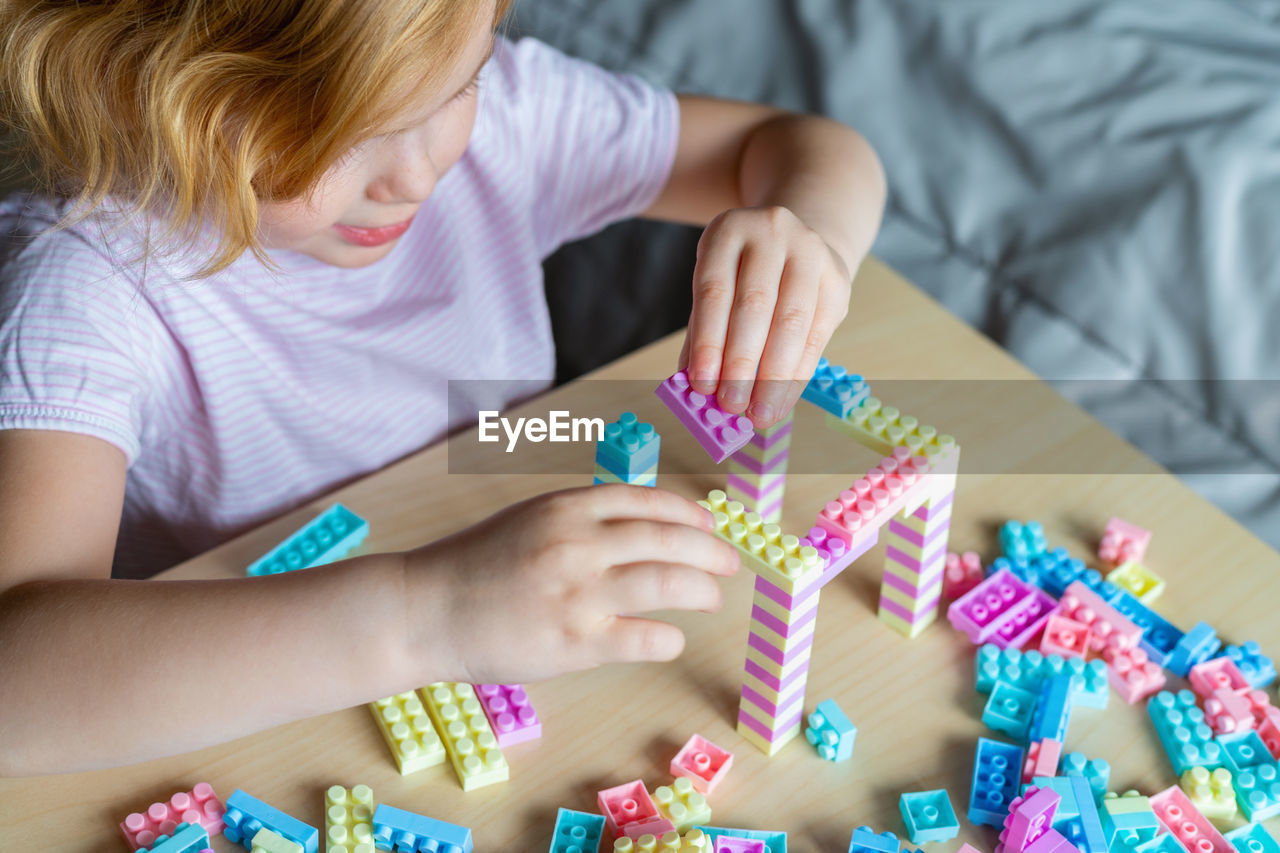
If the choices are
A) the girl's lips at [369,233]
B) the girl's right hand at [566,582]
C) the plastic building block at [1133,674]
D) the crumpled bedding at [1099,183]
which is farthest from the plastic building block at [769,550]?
the crumpled bedding at [1099,183]

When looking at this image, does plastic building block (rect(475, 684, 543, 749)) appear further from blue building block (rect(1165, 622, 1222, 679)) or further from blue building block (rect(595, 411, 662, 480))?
blue building block (rect(1165, 622, 1222, 679))

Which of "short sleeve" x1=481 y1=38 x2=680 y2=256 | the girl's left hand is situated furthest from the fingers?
"short sleeve" x1=481 y1=38 x2=680 y2=256

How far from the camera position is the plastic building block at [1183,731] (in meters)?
0.66

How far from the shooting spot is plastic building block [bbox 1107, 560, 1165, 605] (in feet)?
2.50

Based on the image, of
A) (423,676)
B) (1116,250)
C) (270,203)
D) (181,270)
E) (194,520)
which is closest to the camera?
(423,676)

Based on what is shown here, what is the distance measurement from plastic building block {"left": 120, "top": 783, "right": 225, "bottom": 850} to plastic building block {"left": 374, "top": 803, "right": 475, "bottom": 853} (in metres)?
0.09

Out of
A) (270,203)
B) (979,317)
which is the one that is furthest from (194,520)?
(979,317)

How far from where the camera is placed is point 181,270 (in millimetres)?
818

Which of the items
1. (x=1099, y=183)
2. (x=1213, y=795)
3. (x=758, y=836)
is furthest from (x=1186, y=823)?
(x=1099, y=183)

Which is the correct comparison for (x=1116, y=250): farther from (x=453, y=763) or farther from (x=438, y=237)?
(x=453, y=763)

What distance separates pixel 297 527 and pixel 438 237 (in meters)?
0.37

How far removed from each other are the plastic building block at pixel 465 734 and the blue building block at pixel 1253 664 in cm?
45

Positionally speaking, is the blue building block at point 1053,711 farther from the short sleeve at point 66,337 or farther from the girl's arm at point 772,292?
the short sleeve at point 66,337

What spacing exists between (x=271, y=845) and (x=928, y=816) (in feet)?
1.13
